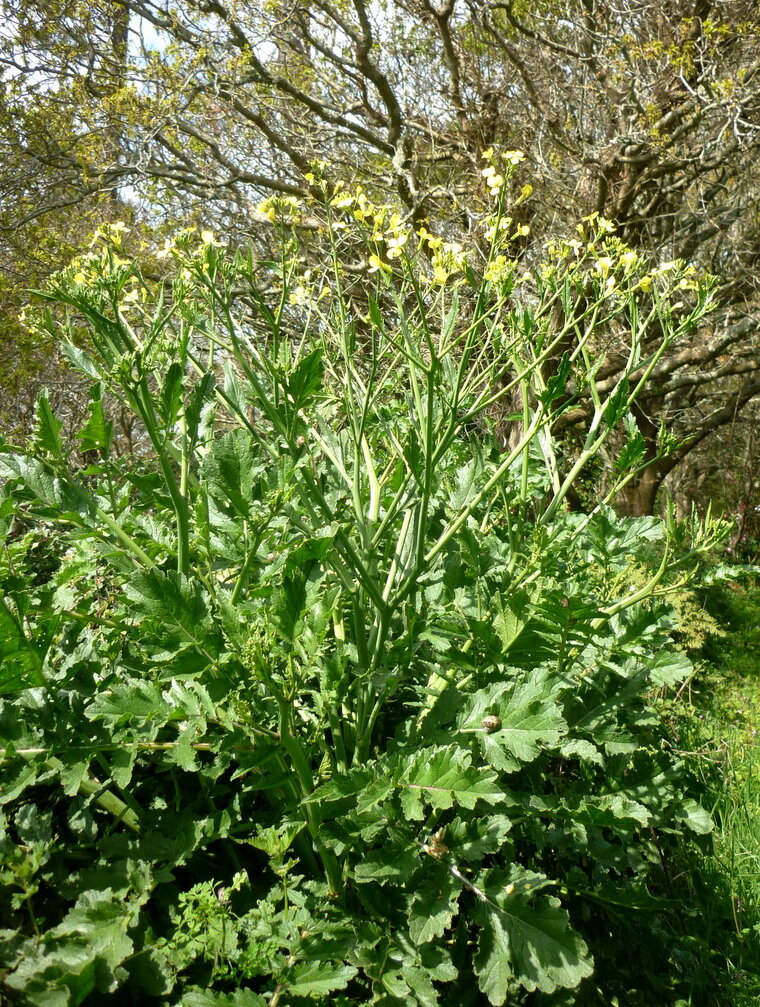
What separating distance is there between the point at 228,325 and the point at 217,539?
0.47 m

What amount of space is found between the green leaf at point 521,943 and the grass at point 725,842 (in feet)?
2.02

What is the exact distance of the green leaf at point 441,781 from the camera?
119cm

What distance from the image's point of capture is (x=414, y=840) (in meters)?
1.37

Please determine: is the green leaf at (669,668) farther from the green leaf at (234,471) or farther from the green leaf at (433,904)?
the green leaf at (234,471)

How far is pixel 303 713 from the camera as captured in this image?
1.54 metres

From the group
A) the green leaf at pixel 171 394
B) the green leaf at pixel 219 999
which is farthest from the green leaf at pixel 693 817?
the green leaf at pixel 171 394

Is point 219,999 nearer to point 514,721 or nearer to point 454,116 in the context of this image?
point 514,721

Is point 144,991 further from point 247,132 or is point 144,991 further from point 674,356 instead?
point 247,132

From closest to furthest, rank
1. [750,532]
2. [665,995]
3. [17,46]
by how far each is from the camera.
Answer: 1. [665,995]
2. [17,46]
3. [750,532]

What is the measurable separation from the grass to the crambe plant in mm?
525

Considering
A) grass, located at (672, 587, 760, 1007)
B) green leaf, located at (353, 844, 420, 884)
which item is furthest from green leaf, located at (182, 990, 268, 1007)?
grass, located at (672, 587, 760, 1007)

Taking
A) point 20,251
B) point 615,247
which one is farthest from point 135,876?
point 20,251

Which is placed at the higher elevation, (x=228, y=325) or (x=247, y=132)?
(x=247, y=132)

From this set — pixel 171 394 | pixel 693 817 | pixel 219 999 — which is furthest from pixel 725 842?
pixel 171 394
